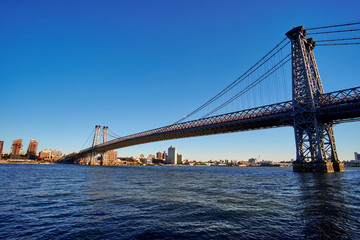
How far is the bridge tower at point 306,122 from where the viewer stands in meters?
33.4

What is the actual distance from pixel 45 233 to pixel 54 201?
6.21 meters

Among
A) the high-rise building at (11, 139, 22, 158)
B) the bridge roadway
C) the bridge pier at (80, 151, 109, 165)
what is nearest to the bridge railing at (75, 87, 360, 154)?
the bridge roadway

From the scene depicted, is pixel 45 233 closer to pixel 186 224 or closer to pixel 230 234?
pixel 186 224

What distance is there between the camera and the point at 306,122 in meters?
34.5

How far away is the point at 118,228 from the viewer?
679cm

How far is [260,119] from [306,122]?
32.1 feet

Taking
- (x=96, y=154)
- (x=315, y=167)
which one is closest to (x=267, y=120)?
(x=315, y=167)

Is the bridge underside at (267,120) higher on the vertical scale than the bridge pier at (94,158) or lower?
higher

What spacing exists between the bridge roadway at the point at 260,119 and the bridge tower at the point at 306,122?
52.4 inches

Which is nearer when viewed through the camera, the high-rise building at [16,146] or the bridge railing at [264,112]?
the bridge railing at [264,112]

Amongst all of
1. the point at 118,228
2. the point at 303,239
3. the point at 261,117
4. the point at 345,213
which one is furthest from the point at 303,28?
the point at 118,228

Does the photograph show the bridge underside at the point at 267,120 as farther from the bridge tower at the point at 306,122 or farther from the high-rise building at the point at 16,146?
the high-rise building at the point at 16,146

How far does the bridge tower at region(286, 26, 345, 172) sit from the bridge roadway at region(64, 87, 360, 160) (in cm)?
133

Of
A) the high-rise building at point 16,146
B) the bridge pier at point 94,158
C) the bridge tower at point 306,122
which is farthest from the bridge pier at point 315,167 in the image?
the high-rise building at point 16,146
